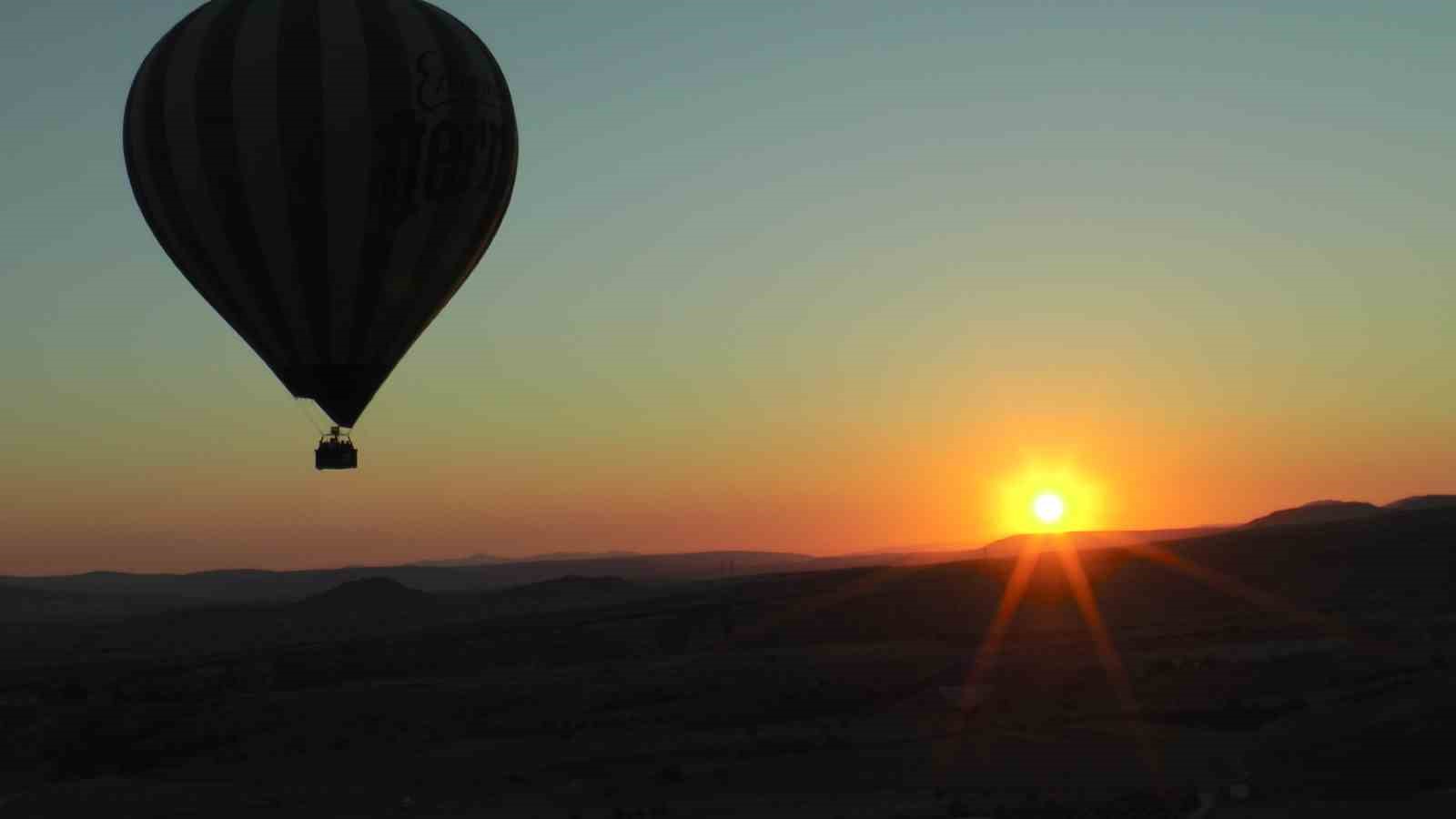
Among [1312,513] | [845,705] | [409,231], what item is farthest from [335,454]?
[1312,513]

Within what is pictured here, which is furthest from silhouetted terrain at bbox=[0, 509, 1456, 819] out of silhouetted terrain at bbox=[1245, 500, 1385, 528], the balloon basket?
silhouetted terrain at bbox=[1245, 500, 1385, 528]

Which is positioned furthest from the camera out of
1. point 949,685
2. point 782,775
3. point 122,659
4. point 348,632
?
point 348,632

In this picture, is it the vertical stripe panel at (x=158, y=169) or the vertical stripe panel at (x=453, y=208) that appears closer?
the vertical stripe panel at (x=158, y=169)

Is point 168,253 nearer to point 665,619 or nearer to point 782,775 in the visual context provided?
point 782,775

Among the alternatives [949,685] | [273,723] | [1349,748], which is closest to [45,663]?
[273,723]

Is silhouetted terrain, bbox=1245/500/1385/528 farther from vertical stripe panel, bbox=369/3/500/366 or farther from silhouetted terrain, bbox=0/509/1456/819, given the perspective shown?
vertical stripe panel, bbox=369/3/500/366

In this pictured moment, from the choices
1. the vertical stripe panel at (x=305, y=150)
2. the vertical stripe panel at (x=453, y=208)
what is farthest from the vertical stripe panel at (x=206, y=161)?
the vertical stripe panel at (x=453, y=208)

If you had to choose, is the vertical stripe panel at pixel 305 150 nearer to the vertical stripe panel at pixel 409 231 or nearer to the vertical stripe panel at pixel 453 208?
the vertical stripe panel at pixel 409 231
